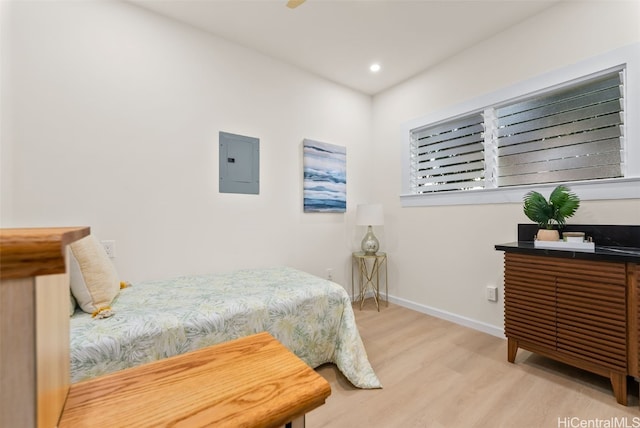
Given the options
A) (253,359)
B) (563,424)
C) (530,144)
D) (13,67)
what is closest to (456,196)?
(530,144)

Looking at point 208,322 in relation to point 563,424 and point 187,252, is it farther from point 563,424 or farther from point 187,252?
point 563,424

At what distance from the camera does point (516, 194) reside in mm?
2324

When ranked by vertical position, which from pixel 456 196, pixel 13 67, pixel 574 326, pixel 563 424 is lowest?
pixel 563 424

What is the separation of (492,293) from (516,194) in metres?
0.90

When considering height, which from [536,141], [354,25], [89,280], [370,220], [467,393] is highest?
[354,25]

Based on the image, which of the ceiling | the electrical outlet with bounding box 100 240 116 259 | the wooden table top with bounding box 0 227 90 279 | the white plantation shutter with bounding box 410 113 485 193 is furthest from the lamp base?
the wooden table top with bounding box 0 227 90 279

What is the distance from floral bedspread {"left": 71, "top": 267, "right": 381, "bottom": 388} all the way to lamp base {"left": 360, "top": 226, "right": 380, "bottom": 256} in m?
1.17

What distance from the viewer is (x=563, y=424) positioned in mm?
1428

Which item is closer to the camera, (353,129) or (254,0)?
(254,0)

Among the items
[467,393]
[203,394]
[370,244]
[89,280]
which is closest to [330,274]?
[370,244]

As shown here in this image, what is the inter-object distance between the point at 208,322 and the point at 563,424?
1931 mm

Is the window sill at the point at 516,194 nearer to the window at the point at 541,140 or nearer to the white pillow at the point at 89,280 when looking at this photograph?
the window at the point at 541,140

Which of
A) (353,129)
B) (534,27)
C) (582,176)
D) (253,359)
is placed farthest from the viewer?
(353,129)
